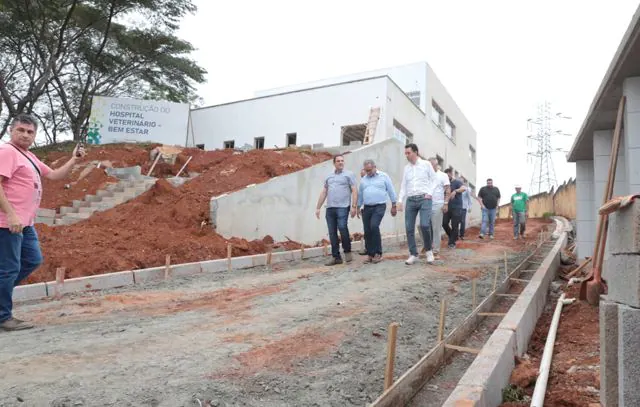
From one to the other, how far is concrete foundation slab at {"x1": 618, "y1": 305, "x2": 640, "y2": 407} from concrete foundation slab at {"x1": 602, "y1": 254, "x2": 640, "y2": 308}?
0.19 feet

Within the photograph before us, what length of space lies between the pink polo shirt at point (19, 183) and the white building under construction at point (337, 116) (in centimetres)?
1477

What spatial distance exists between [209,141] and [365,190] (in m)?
17.4

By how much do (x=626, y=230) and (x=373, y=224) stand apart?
5456mm

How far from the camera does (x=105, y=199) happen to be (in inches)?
444

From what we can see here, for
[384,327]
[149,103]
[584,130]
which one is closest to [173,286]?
[384,327]

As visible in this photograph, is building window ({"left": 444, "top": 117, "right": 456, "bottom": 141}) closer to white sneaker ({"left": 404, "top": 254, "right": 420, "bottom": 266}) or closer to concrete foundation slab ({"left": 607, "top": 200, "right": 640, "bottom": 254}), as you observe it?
white sneaker ({"left": 404, "top": 254, "right": 420, "bottom": 266})

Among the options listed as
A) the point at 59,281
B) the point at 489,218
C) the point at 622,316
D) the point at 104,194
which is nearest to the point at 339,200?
the point at 59,281

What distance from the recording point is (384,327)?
3.81 metres

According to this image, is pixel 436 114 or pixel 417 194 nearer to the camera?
pixel 417 194

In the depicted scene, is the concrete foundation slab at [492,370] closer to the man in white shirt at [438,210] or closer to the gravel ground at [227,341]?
the gravel ground at [227,341]

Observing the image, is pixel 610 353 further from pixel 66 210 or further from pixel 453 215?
pixel 66 210

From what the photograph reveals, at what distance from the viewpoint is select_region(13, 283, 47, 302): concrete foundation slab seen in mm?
5395

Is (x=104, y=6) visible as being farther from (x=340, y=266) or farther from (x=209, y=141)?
(x=340, y=266)

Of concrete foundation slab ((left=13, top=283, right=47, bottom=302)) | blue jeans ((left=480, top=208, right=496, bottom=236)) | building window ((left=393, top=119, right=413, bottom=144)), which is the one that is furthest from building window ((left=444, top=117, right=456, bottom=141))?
concrete foundation slab ((left=13, top=283, right=47, bottom=302))
